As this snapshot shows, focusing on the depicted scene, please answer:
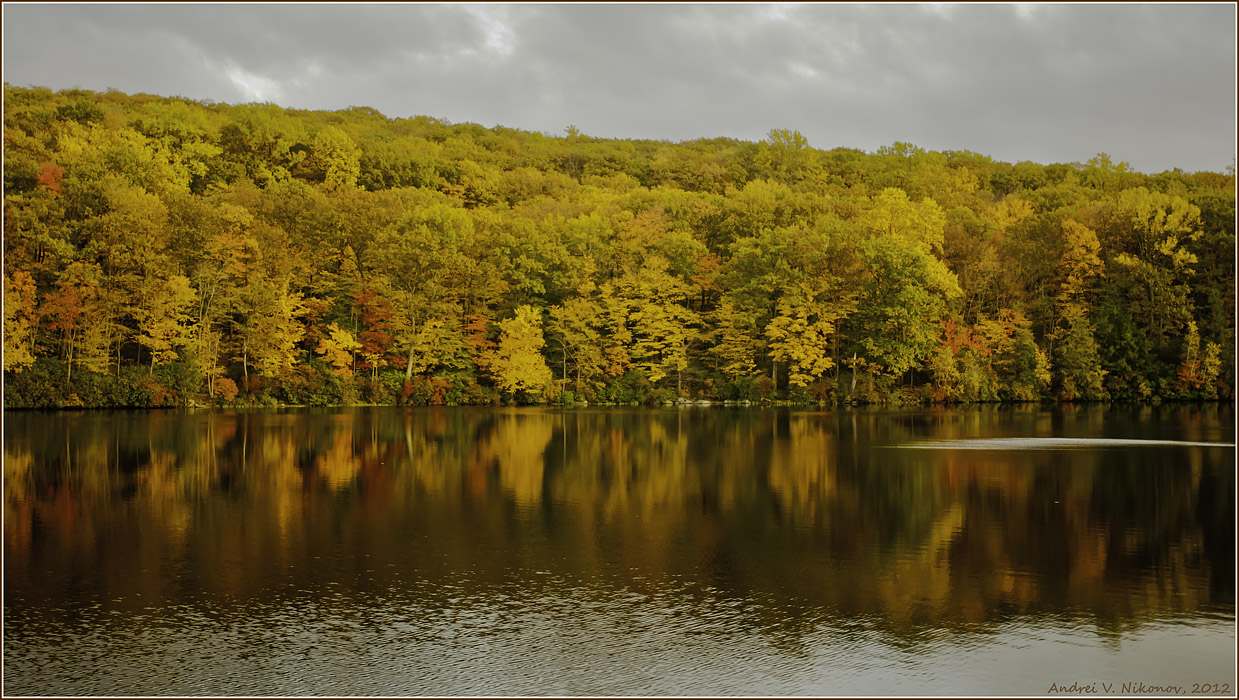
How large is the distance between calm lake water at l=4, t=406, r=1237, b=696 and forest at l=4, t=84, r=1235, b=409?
64.2 feet

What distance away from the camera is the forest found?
129 ft

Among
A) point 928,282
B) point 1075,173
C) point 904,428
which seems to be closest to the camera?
point 904,428

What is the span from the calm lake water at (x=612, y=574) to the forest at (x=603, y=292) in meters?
19.6

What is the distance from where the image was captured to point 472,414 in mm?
37094

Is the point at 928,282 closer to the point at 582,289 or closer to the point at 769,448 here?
the point at 582,289

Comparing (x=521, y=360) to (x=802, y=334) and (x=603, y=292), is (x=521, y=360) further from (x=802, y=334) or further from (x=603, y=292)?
(x=802, y=334)

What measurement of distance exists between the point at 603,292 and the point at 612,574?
3798 cm

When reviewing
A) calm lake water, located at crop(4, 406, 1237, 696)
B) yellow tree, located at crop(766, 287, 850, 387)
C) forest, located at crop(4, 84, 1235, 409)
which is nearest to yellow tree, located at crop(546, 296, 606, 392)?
forest, located at crop(4, 84, 1235, 409)

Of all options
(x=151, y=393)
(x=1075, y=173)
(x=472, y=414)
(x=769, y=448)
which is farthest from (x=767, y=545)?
(x=1075, y=173)

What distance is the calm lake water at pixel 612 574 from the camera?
716 cm

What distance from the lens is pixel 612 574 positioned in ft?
32.9

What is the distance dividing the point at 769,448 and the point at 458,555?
13.6 metres

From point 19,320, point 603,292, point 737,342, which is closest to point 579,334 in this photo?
point 603,292

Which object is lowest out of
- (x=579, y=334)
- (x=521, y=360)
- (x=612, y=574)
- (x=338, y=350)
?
(x=612, y=574)
